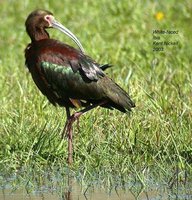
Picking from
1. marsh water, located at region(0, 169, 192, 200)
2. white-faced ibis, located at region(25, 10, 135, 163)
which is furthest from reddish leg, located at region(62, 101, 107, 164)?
marsh water, located at region(0, 169, 192, 200)

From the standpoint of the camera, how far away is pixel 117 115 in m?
→ 8.47

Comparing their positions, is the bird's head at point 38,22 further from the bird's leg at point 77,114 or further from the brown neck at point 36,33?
the bird's leg at point 77,114

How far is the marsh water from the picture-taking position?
662 cm

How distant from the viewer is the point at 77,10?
42.8 ft

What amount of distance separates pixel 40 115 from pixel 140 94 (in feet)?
3.32

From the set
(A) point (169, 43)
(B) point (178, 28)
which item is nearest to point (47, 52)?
(A) point (169, 43)

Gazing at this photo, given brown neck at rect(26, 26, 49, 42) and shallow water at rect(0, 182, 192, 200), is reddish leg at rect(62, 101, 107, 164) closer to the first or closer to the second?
brown neck at rect(26, 26, 49, 42)

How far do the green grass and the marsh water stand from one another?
0.33 feet

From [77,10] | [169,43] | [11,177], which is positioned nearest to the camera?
[11,177]

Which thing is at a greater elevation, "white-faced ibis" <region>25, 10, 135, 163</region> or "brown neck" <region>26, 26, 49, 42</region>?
"brown neck" <region>26, 26, 49, 42</region>

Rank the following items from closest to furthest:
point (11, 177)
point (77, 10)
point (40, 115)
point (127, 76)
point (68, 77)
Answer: point (11, 177) < point (68, 77) < point (40, 115) < point (127, 76) < point (77, 10)

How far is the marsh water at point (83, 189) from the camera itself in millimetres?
6617

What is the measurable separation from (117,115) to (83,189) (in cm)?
172

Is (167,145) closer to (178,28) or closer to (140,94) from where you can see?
(140,94)
